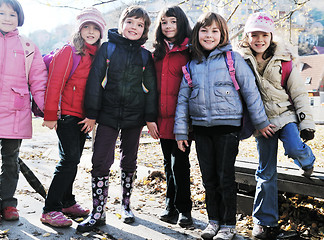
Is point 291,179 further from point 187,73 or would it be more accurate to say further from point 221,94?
point 187,73

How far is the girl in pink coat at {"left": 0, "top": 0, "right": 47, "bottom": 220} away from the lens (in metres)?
3.12

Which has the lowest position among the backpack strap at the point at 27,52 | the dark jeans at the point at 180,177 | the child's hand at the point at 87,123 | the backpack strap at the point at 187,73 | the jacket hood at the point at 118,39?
the dark jeans at the point at 180,177

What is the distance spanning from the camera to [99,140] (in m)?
3.14

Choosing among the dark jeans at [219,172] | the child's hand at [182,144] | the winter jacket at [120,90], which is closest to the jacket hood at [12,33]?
the winter jacket at [120,90]

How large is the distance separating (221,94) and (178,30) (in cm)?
90

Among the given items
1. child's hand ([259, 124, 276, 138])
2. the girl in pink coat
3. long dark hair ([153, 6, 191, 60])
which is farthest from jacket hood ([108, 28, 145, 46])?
child's hand ([259, 124, 276, 138])

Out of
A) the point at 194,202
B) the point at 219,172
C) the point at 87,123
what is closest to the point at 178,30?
the point at 87,123

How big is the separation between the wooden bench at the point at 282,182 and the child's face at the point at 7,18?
2.70 metres

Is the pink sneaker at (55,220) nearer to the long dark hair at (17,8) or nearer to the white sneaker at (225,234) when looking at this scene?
the white sneaker at (225,234)

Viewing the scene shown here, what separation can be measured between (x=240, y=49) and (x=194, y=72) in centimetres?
55

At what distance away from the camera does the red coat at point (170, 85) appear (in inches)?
128

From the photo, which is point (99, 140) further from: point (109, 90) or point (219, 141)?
point (219, 141)

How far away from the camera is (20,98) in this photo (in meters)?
3.19

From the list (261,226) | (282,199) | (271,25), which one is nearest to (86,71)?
(271,25)
